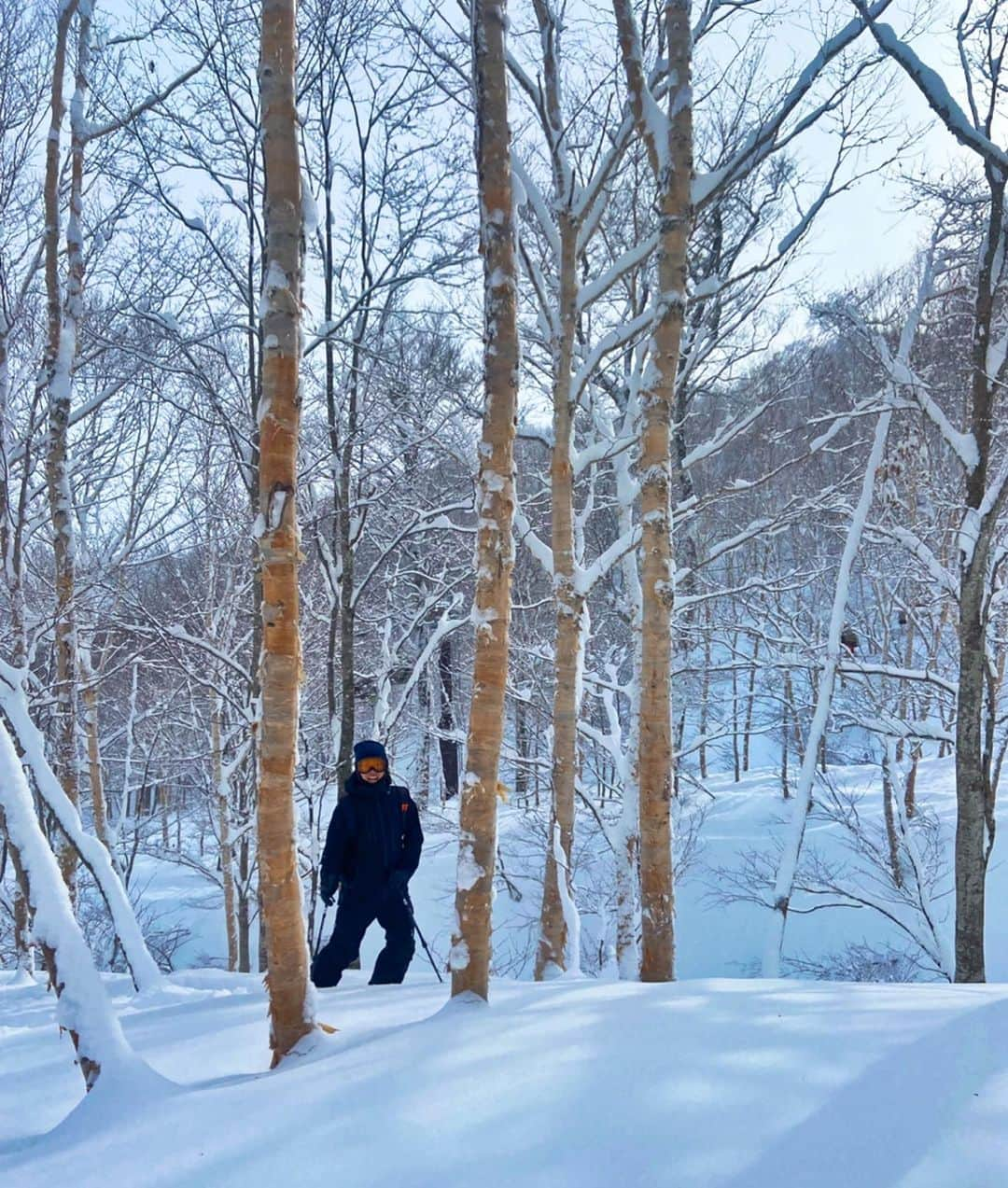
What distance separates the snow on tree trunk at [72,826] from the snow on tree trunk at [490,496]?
66.9 inches

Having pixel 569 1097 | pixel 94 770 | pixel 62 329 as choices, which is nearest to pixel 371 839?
pixel 569 1097

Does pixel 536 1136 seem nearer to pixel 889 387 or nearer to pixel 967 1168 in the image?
pixel 967 1168

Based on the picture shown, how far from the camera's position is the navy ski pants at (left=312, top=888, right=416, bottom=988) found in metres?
4.74

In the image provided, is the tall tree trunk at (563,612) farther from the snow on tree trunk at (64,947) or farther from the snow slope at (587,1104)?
the snow on tree trunk at (64,947)

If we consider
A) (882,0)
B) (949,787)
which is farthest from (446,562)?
(949,787)

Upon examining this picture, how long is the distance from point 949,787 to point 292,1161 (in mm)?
16776

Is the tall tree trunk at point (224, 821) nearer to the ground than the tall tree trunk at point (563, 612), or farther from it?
nearer to the ground

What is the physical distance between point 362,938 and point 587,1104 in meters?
2.95

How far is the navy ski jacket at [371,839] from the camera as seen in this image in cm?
467

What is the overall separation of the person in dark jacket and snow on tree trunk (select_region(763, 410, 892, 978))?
347 cm

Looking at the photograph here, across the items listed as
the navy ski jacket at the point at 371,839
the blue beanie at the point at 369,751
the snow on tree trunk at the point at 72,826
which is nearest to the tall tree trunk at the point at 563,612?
the navy ski jacket at the point at 371,839

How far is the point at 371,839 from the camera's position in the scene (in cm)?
473

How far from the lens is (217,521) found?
1123 centimetres

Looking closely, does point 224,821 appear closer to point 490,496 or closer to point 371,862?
point 371,862
